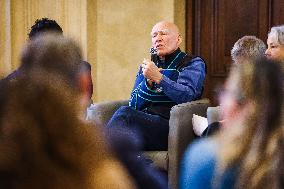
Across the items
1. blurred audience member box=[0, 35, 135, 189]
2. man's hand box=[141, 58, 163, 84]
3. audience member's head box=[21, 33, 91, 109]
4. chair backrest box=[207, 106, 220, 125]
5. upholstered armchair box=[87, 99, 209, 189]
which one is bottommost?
upholstered armchair box=[87, 99, 209, 189]

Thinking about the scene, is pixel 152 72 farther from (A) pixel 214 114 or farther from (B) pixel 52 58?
(B) pixel 52 58

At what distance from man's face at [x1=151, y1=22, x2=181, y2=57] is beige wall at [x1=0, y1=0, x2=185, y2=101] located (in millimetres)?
1323

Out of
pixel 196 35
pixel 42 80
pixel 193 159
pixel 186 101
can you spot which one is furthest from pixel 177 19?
pixel 42 80

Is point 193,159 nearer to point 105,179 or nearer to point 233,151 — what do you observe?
point 233,151

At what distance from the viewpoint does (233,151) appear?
1629 mm

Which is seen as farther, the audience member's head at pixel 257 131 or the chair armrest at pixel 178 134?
the chair armrest at pixel 178 134


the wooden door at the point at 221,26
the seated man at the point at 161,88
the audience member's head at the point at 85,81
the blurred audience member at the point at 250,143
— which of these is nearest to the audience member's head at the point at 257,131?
the blurred audience member at the point at 250,143

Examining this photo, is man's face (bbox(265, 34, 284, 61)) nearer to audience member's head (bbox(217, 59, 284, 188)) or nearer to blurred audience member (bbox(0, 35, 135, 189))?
audience member's head (bbox(217, 59, 284, 188))

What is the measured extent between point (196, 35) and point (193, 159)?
4218 millimetres

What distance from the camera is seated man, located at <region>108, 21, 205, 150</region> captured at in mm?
A: 4066

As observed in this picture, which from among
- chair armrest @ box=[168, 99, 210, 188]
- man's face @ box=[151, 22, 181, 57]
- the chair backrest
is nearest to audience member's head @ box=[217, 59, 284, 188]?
the chair backrest

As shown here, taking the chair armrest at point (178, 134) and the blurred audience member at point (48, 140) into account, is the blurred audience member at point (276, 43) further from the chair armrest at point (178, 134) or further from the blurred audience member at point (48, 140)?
the blurred audience member at point (48, 140)

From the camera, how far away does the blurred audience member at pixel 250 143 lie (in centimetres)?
158

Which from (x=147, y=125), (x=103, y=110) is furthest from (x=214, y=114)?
(x=103, y=110)
